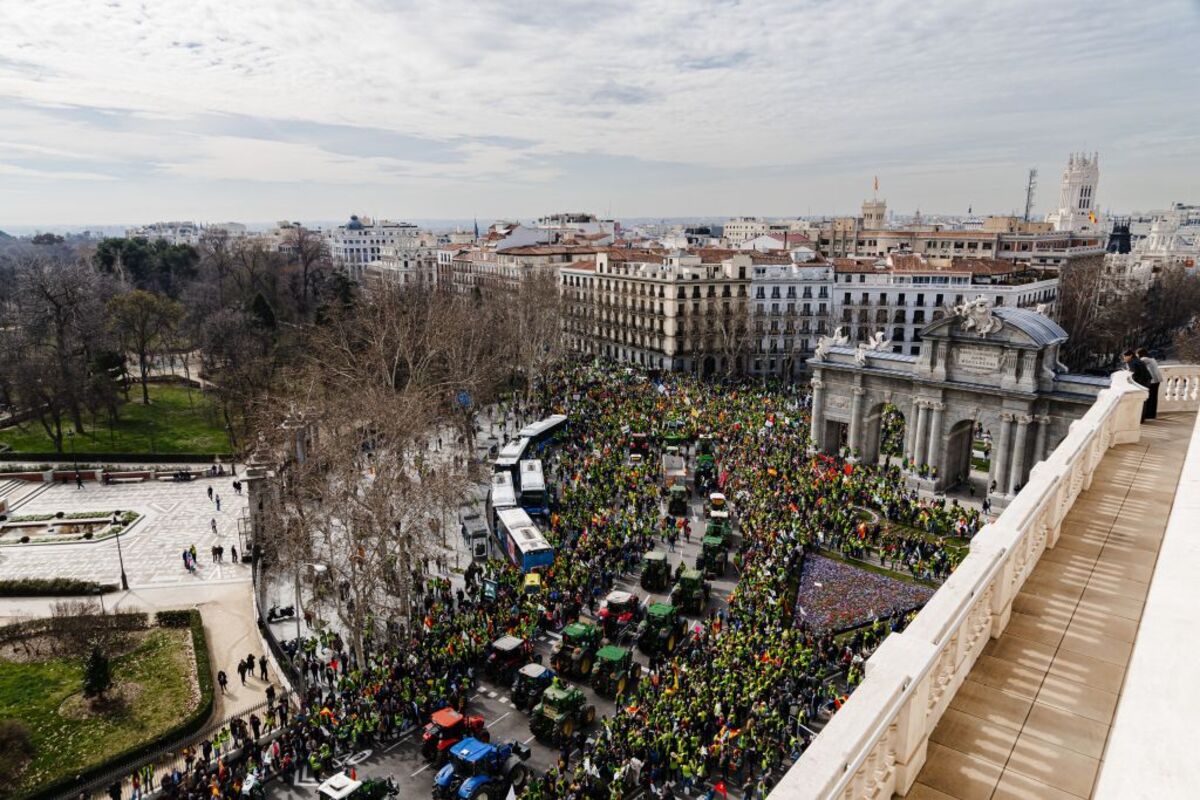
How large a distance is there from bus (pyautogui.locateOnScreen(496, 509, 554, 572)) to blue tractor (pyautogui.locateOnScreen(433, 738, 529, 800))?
402 inches

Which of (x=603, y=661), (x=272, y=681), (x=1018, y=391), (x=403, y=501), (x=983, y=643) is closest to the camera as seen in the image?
(x=983, y=643)

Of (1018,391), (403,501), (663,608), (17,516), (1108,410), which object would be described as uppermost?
(1108,410)

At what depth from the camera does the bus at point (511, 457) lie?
128 ft

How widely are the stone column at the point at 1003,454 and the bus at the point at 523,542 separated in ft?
74.7

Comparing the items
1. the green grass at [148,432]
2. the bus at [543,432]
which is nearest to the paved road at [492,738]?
the bus at [543,432]

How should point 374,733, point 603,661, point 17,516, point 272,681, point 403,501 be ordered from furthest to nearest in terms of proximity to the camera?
point 17,516, point 403,501, point 272,681, point 603,661, point 374,733

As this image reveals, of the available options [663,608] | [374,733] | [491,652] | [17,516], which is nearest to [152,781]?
[374,733]

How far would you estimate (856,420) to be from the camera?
4281cm

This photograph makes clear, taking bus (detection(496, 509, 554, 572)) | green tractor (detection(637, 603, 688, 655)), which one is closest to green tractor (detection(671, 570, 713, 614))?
green tractor (detection(637, 603, 688, 655))

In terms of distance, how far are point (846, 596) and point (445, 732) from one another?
15094mm

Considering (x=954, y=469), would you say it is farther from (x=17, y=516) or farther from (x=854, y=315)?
(x=17, y=516)

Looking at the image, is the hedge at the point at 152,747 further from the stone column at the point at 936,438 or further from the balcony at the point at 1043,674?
the stone column at the point at 936,438

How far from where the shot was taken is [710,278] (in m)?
71.5

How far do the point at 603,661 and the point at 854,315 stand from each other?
2254 inches
